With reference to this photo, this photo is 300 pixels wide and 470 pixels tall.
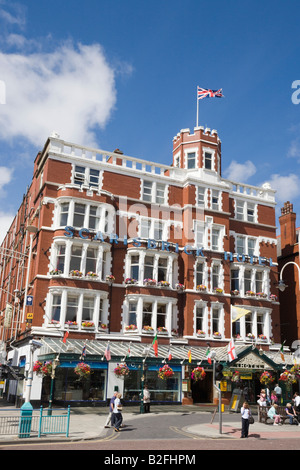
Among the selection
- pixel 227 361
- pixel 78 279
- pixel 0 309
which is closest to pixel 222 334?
pixel 227 361

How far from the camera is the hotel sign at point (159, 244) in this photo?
116ft

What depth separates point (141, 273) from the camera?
1468 inches

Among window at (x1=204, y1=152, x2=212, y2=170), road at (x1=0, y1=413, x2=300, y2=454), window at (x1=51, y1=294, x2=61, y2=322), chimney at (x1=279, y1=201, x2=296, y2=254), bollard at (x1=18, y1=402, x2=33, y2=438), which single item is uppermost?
window at (x1=204, y1=152, x2=212, y2=170)

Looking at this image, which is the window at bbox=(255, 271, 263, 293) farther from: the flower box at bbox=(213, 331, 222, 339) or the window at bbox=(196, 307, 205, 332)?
the window at bbox=(196, 307, 205, 332)

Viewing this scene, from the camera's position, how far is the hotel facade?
110ft

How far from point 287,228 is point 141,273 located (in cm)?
1963

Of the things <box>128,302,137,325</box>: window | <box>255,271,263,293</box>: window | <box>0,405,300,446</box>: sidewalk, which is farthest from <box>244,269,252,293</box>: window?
<box>0,405,300,446</box>: sidewalk

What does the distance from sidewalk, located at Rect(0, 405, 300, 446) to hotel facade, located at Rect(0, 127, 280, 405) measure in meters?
2.59

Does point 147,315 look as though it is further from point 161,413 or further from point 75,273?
point 161,413

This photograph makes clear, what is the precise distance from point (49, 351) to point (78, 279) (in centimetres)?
598

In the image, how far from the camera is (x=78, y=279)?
34625 millimetres

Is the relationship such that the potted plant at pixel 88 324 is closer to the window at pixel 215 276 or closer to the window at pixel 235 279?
the window at pixel 215 276

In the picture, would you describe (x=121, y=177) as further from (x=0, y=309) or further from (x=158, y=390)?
(x=0, y=309)

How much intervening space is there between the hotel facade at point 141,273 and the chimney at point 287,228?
372cm
